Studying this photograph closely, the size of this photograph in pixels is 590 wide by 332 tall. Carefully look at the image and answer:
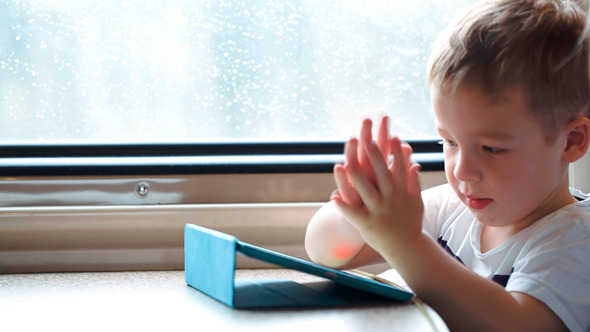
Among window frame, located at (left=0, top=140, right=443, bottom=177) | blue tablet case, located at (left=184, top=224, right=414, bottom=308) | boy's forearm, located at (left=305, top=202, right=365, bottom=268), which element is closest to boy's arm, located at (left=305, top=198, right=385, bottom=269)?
boy's forearm, located at (left=305, top=202, right=365, bottom=268)

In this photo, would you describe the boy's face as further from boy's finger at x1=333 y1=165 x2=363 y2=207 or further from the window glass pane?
the window glass pane

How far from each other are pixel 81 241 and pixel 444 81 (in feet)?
1.90

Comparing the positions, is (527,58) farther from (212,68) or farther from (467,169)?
(212,68)

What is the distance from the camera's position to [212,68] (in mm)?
1081

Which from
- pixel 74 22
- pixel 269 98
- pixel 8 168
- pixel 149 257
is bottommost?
pixel 149 257

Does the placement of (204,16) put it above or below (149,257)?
above

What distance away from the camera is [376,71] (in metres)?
1.11

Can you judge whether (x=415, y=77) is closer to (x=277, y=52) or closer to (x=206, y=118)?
(x=277, y=52)

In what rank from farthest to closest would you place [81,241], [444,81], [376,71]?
[376,71], [81,241], [444,81]

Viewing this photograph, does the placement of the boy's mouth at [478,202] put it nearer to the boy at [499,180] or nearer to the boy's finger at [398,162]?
the boy at [499,180]

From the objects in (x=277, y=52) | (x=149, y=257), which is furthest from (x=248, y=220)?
(x=277, y=52)

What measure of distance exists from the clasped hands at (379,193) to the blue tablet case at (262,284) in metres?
0.05

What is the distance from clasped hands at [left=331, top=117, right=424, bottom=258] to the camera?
62 centimetres

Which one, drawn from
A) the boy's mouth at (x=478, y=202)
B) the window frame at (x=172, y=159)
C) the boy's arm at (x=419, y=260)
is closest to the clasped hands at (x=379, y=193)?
the boy's arm at (x=419, y=260)
